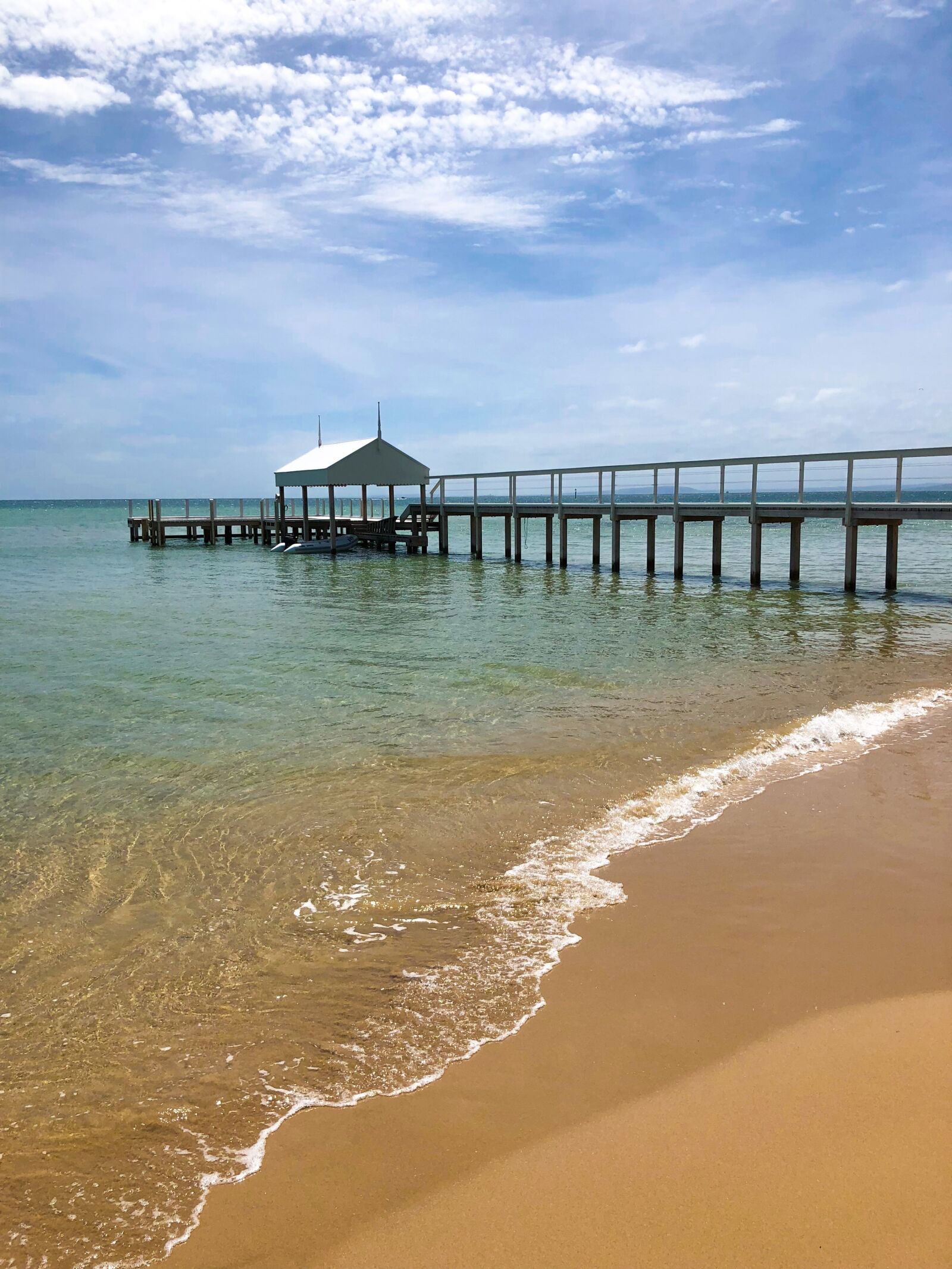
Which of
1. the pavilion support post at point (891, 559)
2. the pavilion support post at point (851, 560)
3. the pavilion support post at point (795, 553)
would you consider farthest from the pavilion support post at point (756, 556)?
the pavilion support post at point (891, 559)

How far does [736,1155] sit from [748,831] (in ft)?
10.0

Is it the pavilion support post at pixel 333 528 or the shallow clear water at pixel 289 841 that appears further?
the pavilion support post at pixel 333 528

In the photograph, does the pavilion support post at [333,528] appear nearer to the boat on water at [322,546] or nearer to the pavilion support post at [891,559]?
the boat on water at [322,546]

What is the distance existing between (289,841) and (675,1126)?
3.39 m

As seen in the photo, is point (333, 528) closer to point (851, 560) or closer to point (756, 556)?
point (756, 556)

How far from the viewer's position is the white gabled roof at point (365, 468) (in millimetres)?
33344

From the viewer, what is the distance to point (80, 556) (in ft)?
139

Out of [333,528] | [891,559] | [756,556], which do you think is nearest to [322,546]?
[333,528]

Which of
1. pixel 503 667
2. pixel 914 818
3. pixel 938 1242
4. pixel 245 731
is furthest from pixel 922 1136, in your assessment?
pixel 503 667

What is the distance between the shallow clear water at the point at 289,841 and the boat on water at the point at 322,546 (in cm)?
2169

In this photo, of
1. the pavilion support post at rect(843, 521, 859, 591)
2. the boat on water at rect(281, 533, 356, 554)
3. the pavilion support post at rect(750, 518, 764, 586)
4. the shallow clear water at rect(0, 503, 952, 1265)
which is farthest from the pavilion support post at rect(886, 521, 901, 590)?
the boat on water at rect(281, 533, 356, 554)

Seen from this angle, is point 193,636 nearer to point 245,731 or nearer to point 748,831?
point 245,731

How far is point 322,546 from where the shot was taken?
125 ft

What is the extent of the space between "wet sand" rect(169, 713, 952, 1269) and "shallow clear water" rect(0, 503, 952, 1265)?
0.24 metres
